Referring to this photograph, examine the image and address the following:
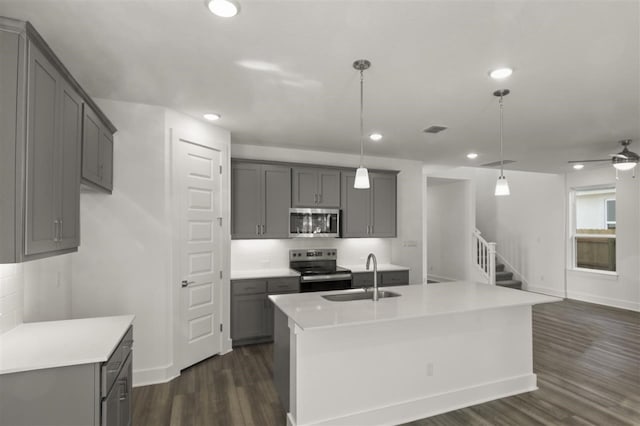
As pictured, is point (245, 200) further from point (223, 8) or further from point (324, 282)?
point (223, 8)

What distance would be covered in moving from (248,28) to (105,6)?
2.39ft

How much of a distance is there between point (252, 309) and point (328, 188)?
1974mm

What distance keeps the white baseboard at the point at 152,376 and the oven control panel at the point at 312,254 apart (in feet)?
7.18

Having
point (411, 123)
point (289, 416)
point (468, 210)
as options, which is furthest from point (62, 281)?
point (468, 210)

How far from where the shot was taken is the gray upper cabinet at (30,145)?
5.22 feet

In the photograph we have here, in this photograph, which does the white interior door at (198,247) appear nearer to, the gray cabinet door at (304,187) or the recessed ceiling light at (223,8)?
the gray cabinet door at (304,187)

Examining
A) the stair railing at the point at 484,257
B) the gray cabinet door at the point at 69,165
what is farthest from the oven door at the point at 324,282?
the stair railing at the point at 484,257

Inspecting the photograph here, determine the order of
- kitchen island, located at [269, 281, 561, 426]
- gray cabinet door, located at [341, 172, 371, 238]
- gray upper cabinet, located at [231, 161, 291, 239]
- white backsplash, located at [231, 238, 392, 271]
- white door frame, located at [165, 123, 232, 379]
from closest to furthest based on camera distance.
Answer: kitchen island, located at [269, 281, 561, 426], white door frame, located at [165, 123, 232, 379], gray upper cabinet, located at [231, 161, 291, 239], white backsplash, located at [231, 238, 392, 271], gray cabinet door, located at [341, 172, 371, 238]

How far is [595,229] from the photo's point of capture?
23.3 feet

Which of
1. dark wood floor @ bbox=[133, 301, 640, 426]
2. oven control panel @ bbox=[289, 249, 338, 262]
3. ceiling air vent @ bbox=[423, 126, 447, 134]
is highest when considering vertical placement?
ceiling air vent @ bbox=[423, 126, 447, 134]

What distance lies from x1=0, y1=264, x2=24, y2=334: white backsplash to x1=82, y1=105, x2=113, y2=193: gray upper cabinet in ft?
2.27

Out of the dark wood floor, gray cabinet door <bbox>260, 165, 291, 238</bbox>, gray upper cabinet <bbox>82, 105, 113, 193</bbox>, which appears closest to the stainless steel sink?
the dark wood floor

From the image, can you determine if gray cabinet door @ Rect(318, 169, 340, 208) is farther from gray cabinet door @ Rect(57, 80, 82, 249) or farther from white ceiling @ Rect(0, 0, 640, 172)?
gray cabinet door @ Rect(57, 80, 82, 249)

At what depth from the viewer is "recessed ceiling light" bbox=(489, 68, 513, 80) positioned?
2582 mm
